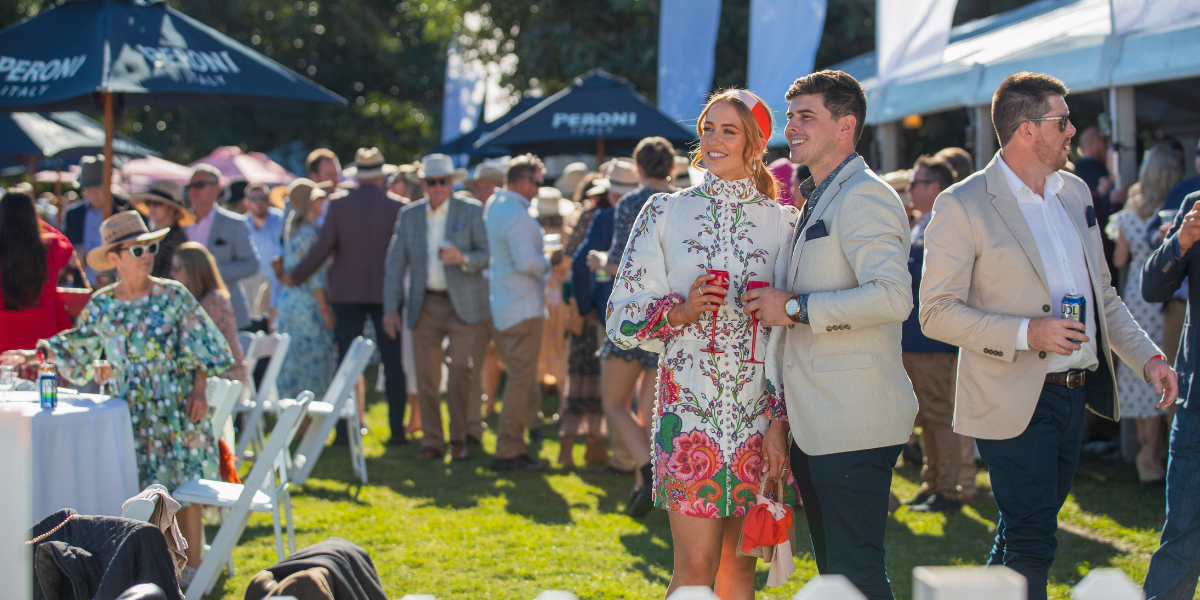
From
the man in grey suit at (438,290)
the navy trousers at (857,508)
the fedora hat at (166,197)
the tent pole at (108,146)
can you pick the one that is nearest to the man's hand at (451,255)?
the man in grey suit at (438,290)

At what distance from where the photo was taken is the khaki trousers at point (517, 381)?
6988 mm

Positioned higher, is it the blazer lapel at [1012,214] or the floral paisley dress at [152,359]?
the blazer lapel at [1012,214]

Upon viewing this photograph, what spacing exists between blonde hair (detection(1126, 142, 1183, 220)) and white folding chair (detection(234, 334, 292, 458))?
211 inches

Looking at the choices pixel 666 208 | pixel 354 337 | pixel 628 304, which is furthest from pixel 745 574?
pixel 354 337

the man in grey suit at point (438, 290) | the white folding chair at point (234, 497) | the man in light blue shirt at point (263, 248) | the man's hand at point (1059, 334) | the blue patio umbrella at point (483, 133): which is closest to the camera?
the man's hand at point (1059, 334)

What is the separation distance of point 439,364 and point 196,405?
2886 millimetres

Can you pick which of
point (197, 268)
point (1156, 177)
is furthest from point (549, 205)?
point (1156, 177)

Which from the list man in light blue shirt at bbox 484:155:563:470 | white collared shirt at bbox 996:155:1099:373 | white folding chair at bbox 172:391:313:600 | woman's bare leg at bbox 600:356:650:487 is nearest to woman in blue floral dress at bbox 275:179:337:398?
man in light blue shirt at bbox 484:155:563:470

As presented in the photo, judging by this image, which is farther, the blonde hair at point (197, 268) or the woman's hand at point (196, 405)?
the blonde hair at point (197, 268)

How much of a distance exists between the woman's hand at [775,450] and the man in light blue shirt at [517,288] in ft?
13.0

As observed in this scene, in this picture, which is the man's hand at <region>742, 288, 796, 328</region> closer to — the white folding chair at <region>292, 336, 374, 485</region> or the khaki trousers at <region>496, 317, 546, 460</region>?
the white folding chair at <region>292, 336, 374, 485</region>

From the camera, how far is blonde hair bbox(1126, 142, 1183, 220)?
5750 mm

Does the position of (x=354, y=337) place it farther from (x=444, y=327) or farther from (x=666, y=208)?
(x=666, y=208)

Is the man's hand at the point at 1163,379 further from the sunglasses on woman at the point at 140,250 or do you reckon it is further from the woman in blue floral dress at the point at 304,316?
the woman in blue floral dress at the point at 304,316
